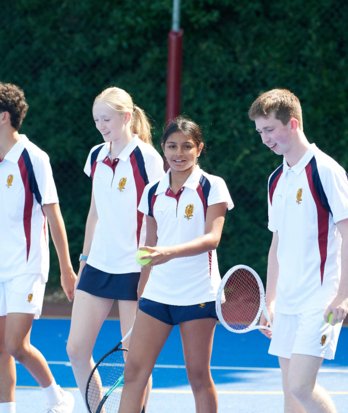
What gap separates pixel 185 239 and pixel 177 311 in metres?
0.34

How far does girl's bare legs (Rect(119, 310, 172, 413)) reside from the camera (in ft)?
17.9

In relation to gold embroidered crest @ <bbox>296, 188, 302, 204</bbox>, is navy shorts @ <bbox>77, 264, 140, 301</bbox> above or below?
below

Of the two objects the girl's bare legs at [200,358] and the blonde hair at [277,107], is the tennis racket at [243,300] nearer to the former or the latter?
the girl's bare legs at [200,358]

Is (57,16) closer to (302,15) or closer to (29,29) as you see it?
(29,29)

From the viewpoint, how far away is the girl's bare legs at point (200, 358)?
18.0ft

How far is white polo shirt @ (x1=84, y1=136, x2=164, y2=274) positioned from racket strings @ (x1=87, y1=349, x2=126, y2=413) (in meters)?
0.47

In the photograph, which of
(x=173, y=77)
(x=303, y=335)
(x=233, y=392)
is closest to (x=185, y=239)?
(x=303, y=335)

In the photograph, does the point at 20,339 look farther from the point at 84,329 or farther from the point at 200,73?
the point at 200,73

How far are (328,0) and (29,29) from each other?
113 inches

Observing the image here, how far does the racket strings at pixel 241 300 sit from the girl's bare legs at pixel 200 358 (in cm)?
12

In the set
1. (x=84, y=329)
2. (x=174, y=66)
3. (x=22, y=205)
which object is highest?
(x=174, y=66)

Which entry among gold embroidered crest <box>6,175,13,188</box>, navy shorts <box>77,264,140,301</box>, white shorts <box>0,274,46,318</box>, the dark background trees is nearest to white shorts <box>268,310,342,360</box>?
navy shorts <box>77,264,140,301</box>

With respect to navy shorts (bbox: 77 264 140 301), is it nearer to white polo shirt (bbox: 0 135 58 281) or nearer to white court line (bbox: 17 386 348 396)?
white polo shirt (bbox: 0 135 58 281)

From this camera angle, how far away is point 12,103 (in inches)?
239
